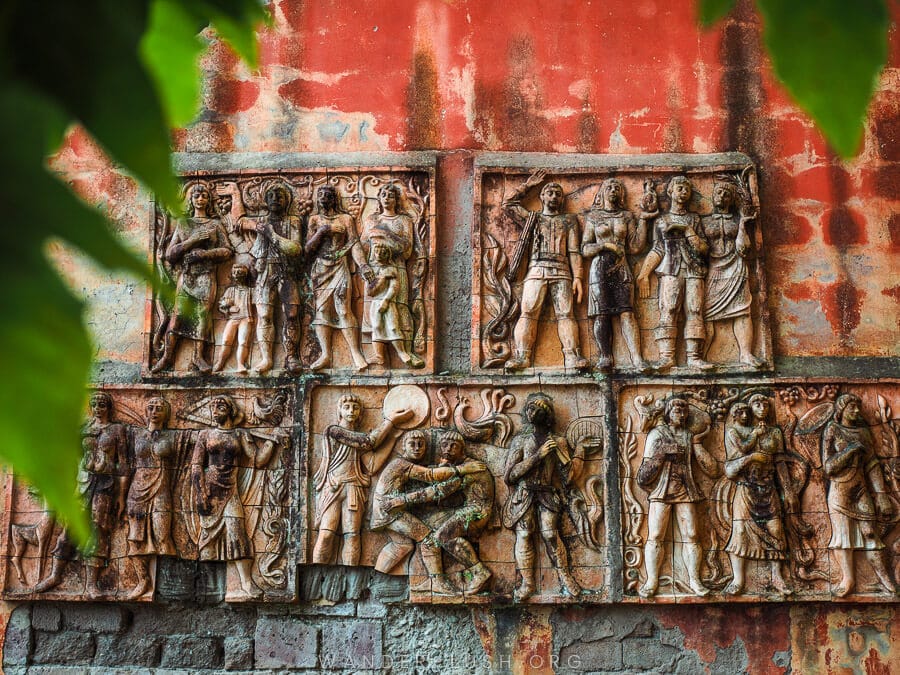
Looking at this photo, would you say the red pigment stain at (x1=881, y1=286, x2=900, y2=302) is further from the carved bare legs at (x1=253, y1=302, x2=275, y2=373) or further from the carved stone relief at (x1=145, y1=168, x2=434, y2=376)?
the carved bare legs at (x1=253, y1=302, x2=275, y2=373)

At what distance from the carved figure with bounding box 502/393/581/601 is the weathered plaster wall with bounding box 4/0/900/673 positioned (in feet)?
2.26

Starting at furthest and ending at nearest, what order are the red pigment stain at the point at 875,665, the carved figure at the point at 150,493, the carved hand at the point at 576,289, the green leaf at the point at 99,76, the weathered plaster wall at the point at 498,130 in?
1. the carved hand at the point at 576,289
2. the weathered plaster wall at the point at 498,130
3. the carved figure at the point at 150,493
4. the red pigment stain at the point at 875,665
5. the green leaf at the point at 99,76

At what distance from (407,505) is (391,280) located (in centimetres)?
138

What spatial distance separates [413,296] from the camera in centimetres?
666

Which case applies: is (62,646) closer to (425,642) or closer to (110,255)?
(425,642)

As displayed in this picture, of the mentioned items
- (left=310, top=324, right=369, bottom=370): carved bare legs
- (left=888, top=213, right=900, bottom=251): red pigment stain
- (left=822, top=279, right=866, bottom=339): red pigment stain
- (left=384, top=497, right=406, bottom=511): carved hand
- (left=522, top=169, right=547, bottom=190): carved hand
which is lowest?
(left=384, top=497, right=406, bottom=511): carved hand

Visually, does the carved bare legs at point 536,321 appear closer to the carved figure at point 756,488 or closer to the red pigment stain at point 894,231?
the carved figure at point 756,488

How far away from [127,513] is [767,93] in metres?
4.80

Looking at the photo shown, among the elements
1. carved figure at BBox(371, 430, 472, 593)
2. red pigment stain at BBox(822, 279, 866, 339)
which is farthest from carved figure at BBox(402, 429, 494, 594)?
red pigment stain at BBox(822, 279, 866, 339)

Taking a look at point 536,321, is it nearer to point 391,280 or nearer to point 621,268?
point 621,268

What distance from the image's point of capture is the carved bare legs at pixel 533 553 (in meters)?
6.22

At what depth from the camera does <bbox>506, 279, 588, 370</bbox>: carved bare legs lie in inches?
258

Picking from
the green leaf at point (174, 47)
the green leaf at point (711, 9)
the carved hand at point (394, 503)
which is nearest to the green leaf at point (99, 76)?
the green leaf at point (174, 47)

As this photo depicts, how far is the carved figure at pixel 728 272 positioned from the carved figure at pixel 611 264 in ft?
1.40
